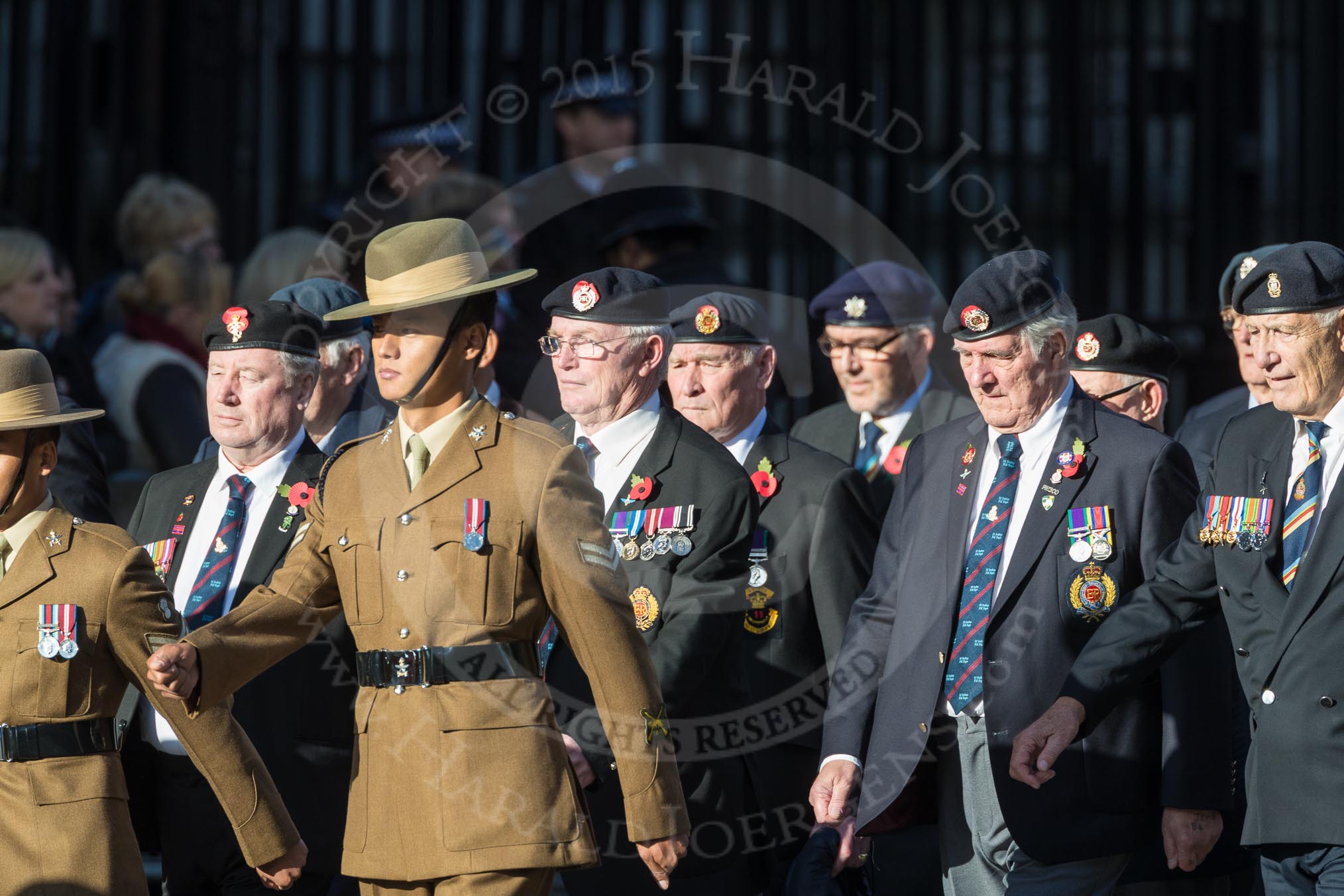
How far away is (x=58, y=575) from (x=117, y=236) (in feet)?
13.1

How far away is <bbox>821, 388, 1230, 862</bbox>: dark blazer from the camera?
4117 millimetres

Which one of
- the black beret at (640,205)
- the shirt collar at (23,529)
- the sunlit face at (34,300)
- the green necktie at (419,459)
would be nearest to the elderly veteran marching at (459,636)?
the green necktie at (419,459)

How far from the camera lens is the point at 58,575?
3996 mm

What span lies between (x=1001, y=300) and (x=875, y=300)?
174 centimetres

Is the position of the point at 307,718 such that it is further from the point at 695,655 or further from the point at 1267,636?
the point at 1267,636

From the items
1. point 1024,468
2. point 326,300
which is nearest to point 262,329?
point 326,300

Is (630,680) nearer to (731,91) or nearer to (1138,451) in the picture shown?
(1138,451)

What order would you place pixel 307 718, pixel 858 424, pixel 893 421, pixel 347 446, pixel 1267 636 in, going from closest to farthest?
pixel 1267 636
pixel 347 446
pixel 307 718
pixel 893 421
pixel 858 424

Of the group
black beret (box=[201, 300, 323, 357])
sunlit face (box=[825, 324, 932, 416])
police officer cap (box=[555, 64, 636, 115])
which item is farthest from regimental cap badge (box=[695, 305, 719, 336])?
police officer cap (box=[555, 64, 636, 115])

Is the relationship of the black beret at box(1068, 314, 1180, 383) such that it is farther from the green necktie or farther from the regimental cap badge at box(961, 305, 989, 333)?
the green necktie

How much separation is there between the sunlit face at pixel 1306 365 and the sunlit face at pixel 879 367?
2121 mm

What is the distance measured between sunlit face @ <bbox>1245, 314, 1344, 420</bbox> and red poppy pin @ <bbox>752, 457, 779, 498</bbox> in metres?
1.57

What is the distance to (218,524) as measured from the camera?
4883mm

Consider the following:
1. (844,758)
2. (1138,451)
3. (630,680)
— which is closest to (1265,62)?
(1138,451)
